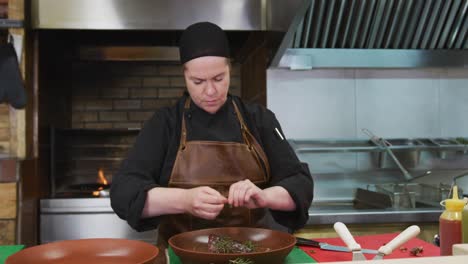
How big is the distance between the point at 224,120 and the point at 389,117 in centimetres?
193

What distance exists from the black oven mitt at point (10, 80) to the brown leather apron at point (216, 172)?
4.81ft

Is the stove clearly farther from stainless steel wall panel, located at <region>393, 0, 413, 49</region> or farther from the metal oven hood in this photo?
stainless steel wall panel, located at <region>393, 0, 413, 49</region>

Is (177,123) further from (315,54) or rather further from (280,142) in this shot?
(315,54)

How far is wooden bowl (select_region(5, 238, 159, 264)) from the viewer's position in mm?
1348

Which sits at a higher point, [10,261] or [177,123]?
[177,123]

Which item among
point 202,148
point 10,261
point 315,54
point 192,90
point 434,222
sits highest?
point 315,54

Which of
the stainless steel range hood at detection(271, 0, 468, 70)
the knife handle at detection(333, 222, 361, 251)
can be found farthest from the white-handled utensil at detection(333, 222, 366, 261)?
the stainless steel range hood at detection(271, 0, 468, 70)

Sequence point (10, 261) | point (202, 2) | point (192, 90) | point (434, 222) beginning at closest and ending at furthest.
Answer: point (10, 261) → point (192, 90) → point (434, 222) → point (202, 2)

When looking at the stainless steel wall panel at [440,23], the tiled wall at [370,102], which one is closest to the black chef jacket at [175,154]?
the tiled wall at [370,102]

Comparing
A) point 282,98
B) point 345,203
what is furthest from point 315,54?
point 345,203

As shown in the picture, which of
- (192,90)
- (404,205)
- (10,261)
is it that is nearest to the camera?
(10,261)

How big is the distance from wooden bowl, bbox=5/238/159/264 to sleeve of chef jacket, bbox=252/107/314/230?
0.67 m

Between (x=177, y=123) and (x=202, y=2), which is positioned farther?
(x=202, y=2)

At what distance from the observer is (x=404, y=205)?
3209mm
